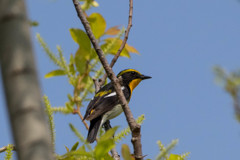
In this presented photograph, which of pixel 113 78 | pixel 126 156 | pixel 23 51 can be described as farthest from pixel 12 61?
pixel 113 78

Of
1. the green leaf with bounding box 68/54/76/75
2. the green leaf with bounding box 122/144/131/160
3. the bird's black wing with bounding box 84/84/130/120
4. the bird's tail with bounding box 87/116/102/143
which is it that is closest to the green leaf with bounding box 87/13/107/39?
the green leaf with bounding box 68/54/76/75

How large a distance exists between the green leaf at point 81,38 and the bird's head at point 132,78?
500 cm

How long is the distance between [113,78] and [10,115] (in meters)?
1.42

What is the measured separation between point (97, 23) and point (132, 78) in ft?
16.9

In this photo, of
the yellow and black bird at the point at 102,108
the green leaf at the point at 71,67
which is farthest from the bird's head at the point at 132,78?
the green leaf at the point at 71,67

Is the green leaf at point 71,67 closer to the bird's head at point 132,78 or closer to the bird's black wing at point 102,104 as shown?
the bird's black wing at point 102,104

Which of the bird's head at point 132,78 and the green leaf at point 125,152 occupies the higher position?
the bird's head at point 132,78

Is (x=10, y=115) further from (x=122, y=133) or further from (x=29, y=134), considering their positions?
(x=122, y=133)

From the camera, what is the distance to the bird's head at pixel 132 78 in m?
7.69

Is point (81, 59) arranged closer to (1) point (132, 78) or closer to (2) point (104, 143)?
(2) point (104, 143)

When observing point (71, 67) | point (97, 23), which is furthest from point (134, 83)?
point (71, 67)

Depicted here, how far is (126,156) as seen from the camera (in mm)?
1610

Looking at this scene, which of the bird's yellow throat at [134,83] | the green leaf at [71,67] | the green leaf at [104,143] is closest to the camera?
the green leaf at [104,143]

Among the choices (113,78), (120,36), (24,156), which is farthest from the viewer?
(120,36)
